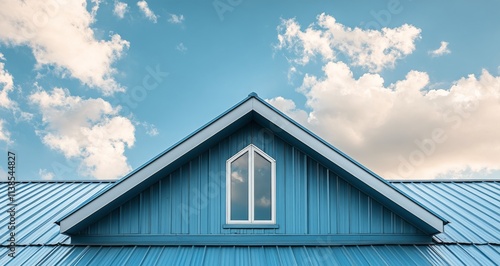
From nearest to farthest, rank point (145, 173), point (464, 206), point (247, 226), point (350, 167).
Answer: point (145, 173), point (350, 167), point (247, 226), point (464, 206)

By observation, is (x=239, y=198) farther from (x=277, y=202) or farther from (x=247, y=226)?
(x=277, y=202)

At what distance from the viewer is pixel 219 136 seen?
9242mm

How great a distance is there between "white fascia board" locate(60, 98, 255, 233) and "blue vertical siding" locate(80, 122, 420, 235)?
0.56 m

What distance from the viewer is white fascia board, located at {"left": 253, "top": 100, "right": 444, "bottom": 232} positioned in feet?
29.2

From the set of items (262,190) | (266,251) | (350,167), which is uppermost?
(350,167)

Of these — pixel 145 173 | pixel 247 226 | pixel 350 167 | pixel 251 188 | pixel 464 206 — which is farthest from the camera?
pixel 464 206

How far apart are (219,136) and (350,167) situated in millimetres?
2927

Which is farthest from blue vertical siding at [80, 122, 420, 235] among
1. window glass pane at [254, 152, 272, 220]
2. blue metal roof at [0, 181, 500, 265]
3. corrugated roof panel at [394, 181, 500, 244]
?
corrugated roof panel at [394, 181, 500, 244]

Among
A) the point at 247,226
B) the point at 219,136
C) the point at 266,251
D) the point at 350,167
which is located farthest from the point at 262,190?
the point at 350,167

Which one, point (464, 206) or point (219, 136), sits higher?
point (219, 136)

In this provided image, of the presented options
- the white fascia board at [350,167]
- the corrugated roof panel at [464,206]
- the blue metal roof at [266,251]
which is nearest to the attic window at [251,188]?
the blue metal roof at [266,251]

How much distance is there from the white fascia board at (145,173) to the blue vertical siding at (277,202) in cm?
56

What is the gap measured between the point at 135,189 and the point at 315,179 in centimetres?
401

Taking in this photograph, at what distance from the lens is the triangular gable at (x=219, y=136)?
28.9 feet
